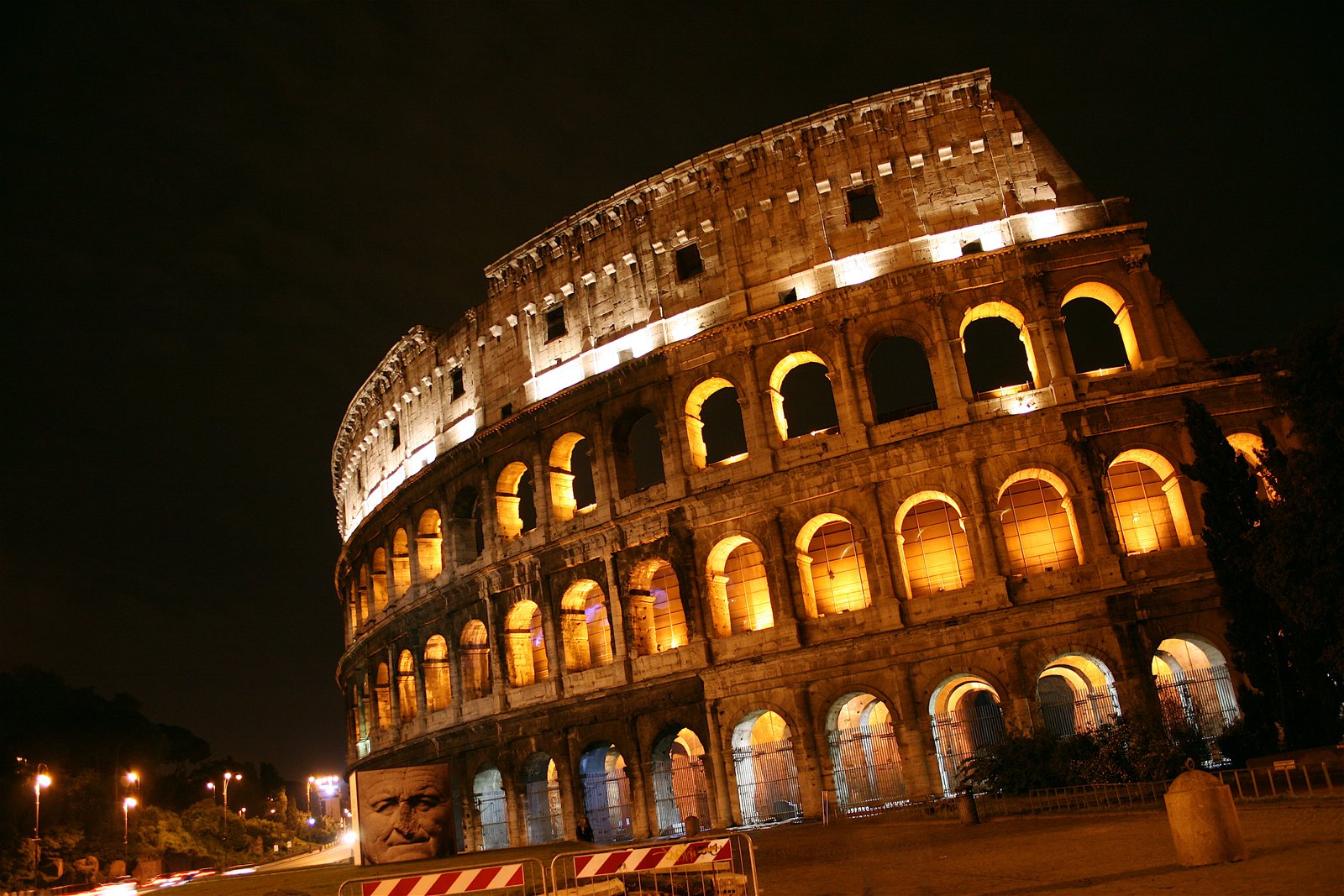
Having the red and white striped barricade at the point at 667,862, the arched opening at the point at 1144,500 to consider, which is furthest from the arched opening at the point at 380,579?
the red and white striped barricade at the point at 667,862

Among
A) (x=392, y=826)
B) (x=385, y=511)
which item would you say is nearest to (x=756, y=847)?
(x=392, y=826)

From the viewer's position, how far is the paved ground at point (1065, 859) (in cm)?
779

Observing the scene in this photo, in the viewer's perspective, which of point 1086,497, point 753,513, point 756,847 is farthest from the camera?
point 753,513

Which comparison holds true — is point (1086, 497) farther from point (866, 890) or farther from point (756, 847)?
point (866, 890)

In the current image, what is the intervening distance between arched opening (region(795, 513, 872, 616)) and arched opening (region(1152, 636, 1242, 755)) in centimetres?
590

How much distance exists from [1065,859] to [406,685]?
23.1 m

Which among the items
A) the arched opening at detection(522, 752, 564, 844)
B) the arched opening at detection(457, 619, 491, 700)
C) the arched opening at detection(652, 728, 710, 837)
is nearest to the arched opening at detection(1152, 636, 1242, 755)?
the arched opening at detection(652, 728, 710, 837)

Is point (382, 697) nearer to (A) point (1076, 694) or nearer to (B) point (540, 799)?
(B) point (540, 799)

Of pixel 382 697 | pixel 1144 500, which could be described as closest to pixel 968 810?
pixel 1144 500

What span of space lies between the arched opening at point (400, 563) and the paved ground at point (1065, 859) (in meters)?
17.8

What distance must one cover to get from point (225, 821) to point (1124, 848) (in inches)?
1836

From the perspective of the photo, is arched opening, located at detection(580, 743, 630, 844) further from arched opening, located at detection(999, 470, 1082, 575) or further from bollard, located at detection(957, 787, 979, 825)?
bollard, located at detection(957, 787, 979, 825)

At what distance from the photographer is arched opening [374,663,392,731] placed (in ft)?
104

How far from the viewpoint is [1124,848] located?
1002 centimetres
